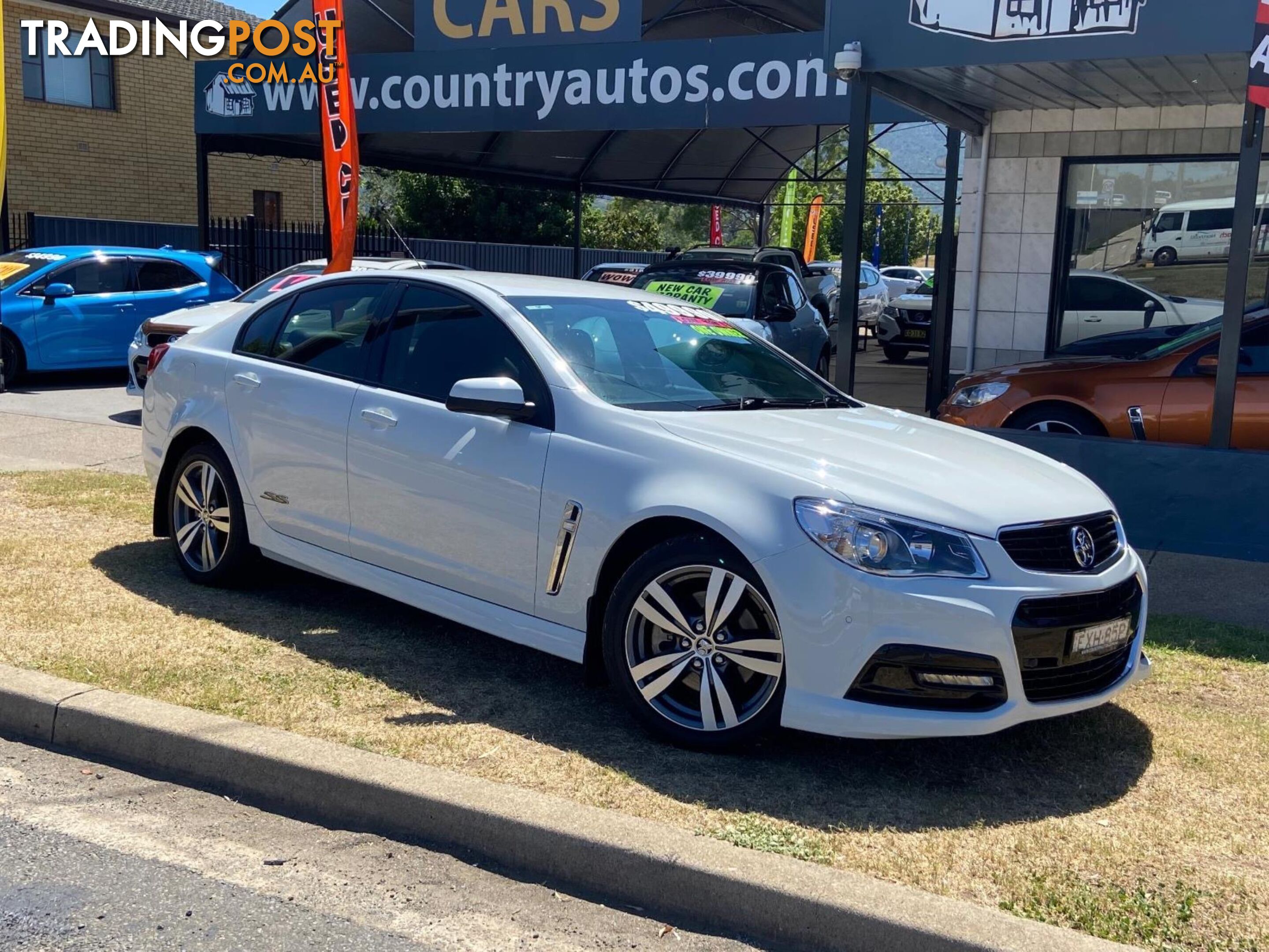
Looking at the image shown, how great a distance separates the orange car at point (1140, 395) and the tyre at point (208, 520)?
16.7 feet

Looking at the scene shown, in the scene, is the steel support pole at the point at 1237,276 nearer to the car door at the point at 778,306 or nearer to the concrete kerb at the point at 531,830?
the concrete kerb at the point at 531,830

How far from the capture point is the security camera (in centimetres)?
853

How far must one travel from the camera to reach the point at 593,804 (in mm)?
4055

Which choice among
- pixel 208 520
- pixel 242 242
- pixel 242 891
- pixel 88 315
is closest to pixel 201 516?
pixel 208 520

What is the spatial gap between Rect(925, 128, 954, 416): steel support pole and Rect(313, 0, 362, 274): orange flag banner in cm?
600

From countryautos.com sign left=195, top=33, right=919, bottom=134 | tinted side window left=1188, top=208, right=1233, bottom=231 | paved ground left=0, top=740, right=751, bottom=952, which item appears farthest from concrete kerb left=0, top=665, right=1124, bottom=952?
tinted side window left=1188, top=208, right=1233, bottom=231

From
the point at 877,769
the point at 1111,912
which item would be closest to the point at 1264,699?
the point at 877,769

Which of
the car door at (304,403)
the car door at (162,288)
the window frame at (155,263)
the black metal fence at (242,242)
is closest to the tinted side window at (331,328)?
the car door at (304,403)

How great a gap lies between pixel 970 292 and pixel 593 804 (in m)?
10.1

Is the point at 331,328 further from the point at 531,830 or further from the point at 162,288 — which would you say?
the point at 162,288

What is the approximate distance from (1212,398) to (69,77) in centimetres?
2286

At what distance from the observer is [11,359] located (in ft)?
48.7

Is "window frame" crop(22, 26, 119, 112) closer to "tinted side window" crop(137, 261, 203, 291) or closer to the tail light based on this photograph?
"tinted side window" crop(137, 261, 203, 291)

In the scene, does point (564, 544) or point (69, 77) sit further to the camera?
point (69, 77)
